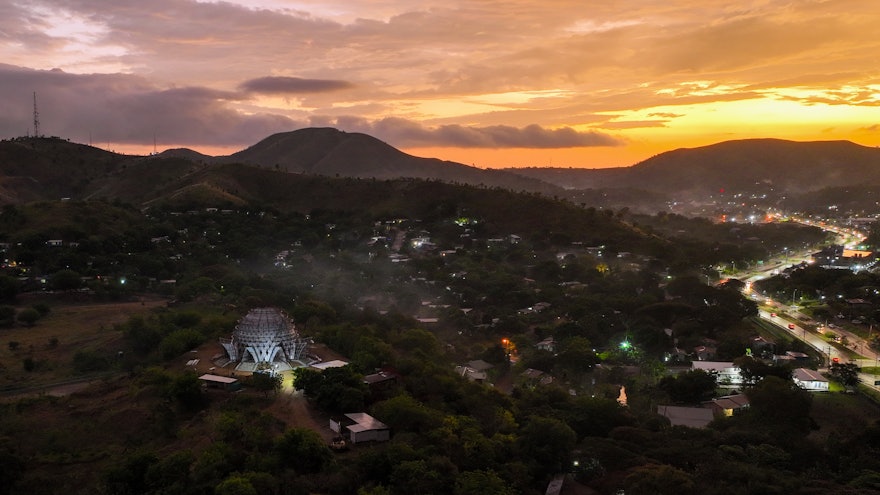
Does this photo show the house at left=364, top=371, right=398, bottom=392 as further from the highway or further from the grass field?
the highway

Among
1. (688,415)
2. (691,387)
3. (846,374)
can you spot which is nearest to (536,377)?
(691,387)

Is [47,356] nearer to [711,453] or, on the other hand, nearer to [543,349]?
[543,349]

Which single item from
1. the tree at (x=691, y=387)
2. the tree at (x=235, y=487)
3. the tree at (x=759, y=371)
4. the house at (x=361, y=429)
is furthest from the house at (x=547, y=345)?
the tree at (x=235, y=487)

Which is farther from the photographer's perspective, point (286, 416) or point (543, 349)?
point (543, 349)

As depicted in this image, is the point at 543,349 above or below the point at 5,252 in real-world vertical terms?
below

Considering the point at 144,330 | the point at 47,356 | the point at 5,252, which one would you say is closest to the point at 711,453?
the point at 144,330
